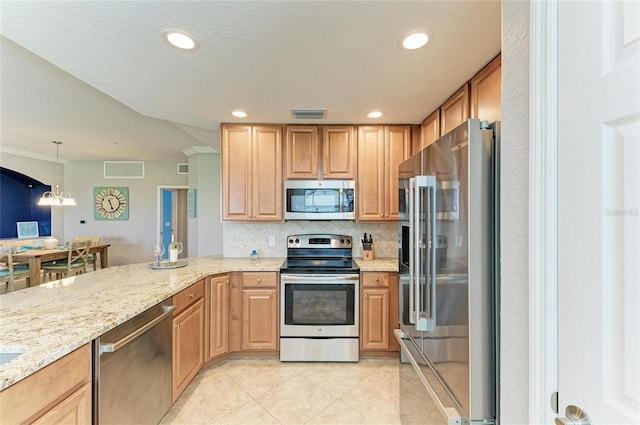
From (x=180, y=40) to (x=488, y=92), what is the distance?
6.20ft

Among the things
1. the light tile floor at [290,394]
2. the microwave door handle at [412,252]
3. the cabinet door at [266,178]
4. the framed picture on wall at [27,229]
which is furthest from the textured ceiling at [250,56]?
the framed picture on wall at [27,229]

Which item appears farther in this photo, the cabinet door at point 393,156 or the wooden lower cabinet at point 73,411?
the cabinet door at point 393,156

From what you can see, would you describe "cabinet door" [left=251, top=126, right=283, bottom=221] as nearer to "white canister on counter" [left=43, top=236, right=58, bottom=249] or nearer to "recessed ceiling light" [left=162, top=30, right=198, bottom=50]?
"recessed ceiling light" [left=162, top=30, right=198, bottom=50]

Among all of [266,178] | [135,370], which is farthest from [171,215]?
[135,370]

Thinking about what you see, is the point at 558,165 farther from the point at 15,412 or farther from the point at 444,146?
the point at 15,412

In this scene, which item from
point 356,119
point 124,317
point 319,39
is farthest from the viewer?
point 356,119

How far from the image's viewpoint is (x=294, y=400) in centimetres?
209

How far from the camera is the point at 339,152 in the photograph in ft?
9.86

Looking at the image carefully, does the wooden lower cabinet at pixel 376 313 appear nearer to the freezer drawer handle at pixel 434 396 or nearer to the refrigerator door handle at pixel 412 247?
the freezer drawer handle at pixel 434 396

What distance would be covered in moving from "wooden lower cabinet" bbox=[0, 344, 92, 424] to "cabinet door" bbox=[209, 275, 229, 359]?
4.34ft

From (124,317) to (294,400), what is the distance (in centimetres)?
138

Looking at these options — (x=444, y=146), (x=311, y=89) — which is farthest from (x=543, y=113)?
(x=311, y=89)

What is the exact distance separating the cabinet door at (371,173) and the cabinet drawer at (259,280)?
110 cm

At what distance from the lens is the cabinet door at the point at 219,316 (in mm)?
2533
